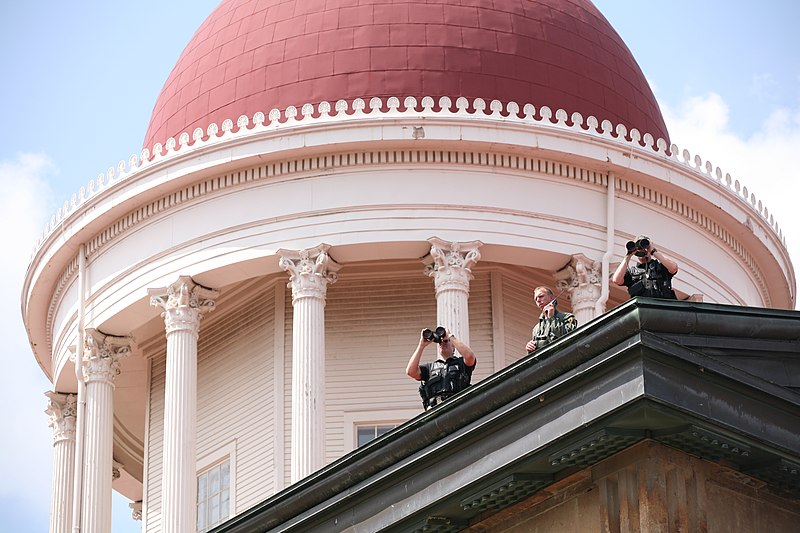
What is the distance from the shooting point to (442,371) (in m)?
29.6

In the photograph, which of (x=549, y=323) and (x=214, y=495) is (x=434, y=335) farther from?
(x=214, y=495)

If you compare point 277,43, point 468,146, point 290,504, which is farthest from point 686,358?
point 277,43

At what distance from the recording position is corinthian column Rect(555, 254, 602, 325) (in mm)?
45000

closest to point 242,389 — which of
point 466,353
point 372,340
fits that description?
point 372,340

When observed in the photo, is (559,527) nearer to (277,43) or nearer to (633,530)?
(633,530)

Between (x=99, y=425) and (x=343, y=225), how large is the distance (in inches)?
266

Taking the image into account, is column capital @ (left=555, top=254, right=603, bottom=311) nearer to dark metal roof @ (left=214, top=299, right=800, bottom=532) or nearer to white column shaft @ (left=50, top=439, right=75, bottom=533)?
white column shaft @ (left=50, top=439, right=75, bottom=533)

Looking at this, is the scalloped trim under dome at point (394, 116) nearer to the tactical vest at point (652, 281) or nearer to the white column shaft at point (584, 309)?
the white column shaft at point (584, 309)

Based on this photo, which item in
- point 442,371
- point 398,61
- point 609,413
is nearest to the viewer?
point 609,413

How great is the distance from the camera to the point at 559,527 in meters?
26.7

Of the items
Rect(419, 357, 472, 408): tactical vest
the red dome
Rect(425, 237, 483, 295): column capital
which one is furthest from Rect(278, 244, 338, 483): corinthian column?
Rect(419, 357, 472, 408): tactical vest

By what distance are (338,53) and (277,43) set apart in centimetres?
139

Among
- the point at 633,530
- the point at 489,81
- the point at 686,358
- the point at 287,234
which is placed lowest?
the point at 633,530

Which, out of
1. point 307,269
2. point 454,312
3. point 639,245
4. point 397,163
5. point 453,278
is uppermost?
point 397,163
